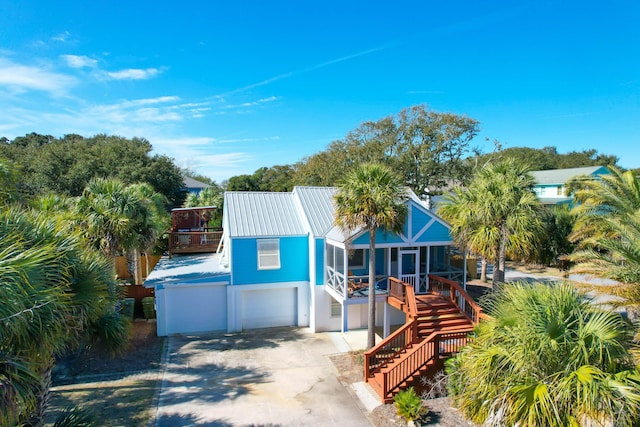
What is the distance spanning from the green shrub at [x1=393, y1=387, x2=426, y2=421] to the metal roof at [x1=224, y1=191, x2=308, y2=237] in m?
8.88

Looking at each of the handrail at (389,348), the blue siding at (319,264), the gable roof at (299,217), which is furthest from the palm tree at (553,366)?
the blue siding at (319,264)

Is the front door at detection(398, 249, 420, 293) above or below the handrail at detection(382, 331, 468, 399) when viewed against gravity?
above

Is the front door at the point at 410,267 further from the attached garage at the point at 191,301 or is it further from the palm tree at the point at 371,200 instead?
the attached garage at the point at 191,301

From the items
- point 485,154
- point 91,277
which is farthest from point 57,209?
point 485,154

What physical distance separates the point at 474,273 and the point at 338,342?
13271 mm

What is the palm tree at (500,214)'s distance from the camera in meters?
12.8

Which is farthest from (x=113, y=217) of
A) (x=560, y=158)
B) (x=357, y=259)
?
(x=560, y=158)

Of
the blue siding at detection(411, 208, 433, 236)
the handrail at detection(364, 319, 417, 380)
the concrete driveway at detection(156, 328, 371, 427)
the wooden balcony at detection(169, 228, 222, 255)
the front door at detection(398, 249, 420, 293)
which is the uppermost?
the blue siding at detection(411, 208, 433, 236)

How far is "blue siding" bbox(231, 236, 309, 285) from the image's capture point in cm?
1689

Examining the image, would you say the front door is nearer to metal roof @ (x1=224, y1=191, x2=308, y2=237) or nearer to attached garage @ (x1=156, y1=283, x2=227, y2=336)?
metal roof @ (x1=224, y1=191, x2=308, y2=237)

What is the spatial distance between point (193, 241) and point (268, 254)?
764 cm

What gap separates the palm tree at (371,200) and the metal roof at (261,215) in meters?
4.78

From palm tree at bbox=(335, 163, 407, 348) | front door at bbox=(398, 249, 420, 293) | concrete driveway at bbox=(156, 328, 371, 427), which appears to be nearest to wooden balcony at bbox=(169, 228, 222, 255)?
concrete driveway at bbox=(156, 328, 371, 427)

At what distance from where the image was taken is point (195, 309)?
16875 mm
